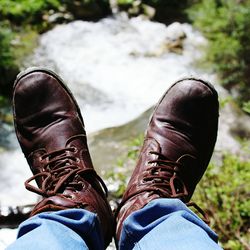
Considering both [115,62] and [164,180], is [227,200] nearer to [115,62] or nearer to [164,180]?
[164,180]

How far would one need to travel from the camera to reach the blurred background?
242 centimetres

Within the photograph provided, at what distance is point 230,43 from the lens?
4.30 metres

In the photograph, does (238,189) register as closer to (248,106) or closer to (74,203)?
(248,106)

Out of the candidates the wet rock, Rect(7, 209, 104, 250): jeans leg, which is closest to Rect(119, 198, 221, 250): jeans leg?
Rect(7, 209, 104, 250): jeans leg

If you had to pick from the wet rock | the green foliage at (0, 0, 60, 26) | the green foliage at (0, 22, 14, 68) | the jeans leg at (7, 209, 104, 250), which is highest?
the jeans leg at (7, 209, 104, 250)

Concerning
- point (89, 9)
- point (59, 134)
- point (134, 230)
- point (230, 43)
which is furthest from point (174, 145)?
point (89, 9)

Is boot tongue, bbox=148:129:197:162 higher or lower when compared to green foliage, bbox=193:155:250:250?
higher

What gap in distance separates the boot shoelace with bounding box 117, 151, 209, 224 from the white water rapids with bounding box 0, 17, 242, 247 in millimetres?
2055

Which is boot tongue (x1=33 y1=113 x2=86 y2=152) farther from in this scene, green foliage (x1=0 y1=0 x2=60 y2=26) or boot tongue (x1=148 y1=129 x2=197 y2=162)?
green foliage (x1=0 y1=0 x2=60 y2=26)

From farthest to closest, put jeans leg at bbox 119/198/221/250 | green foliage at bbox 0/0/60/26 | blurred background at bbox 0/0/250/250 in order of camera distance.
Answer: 1. green foliage at bbox 0/0/60/26
2. blurred background at bbox 0/0/250/250
3. jeans leg at bbox 119/198/221/250

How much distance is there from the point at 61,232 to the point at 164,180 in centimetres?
56

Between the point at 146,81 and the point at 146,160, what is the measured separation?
3006 millimetres

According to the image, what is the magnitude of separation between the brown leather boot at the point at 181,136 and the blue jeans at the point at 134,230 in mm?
333

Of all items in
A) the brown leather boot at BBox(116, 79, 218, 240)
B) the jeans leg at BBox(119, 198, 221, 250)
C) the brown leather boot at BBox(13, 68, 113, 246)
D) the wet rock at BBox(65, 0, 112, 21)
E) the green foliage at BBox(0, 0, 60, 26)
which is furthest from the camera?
the wet rock at BBox(65, 0, 112, 21)
